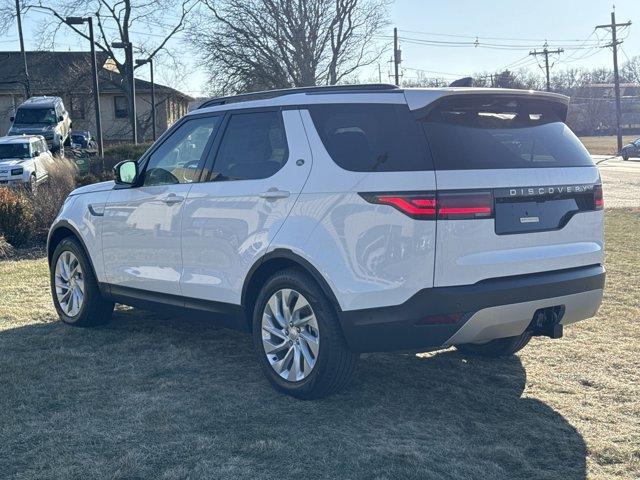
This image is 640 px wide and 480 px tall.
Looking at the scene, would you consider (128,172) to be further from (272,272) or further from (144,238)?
(272,272)

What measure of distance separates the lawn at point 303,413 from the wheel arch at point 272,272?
0.58m

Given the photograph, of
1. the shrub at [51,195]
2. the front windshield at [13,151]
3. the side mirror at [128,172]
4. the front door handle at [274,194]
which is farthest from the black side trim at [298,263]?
the front windshield at [13,151]

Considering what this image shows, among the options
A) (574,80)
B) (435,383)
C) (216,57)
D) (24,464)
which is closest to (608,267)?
(435,383)

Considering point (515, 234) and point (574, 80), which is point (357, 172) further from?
point (574, 80)

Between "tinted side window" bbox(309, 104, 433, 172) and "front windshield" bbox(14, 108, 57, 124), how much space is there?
1130 inches

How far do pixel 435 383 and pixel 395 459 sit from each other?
1.32 meters

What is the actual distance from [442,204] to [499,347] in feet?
6.25

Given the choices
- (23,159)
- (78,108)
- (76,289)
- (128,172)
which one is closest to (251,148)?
(128,172)

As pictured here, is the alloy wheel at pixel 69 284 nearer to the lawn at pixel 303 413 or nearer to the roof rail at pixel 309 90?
the lawn at pixel 303 413

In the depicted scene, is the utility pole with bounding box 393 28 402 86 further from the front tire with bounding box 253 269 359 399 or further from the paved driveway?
the front tire with bounding box 253 269 359 399

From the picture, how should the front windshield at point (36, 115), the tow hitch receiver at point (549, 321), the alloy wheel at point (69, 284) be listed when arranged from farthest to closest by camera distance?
the front windshield at point (36, 115) < the alloy wheel at point (69, 284) < the tow hitch receiver at point (549, 321)

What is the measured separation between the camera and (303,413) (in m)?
4.46

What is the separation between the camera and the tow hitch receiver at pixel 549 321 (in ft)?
14.6

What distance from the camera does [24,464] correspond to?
12.4 feet
